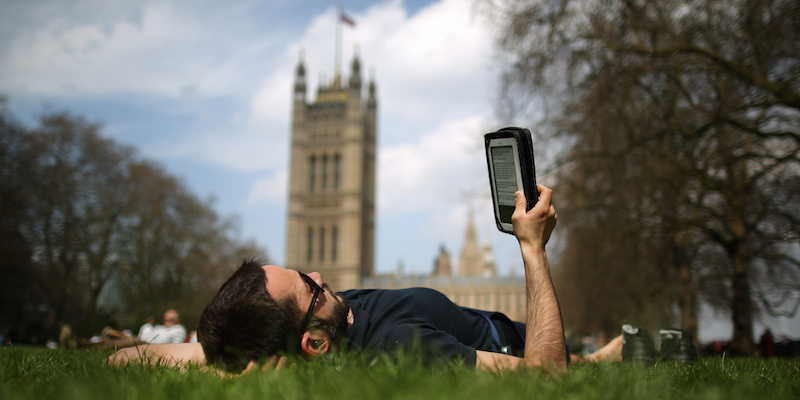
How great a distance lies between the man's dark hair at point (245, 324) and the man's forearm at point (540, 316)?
1002 mm

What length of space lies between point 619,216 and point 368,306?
1061cm

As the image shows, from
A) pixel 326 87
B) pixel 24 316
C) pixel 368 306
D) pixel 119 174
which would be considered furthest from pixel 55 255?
pixel 326 87

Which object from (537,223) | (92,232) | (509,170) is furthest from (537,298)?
(92,232)

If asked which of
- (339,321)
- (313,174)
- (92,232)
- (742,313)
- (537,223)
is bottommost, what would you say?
(742,313)

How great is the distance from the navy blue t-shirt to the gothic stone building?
7929cm

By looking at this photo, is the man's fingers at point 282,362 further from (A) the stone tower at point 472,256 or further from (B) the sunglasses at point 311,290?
(A) the stone tower at point 472,256

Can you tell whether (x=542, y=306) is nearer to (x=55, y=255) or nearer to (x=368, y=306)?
(x=368, y=306)

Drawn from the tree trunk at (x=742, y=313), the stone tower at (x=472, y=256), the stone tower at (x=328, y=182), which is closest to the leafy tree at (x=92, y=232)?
the tree trunk at (x=742, y=313)

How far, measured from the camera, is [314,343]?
272cm

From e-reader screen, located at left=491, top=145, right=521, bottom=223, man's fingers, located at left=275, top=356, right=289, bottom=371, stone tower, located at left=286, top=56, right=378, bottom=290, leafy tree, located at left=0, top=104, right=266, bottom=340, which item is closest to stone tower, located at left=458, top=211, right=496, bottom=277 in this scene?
stone tower, located at left=286, top=56, right=378, bottom=290

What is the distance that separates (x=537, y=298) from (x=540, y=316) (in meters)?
0.08

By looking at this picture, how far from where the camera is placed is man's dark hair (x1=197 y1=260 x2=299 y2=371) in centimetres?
247

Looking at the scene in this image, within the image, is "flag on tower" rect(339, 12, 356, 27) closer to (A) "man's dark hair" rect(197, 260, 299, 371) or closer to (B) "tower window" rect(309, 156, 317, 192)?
(B) "tower window" rect(309, 156, 317, 192)

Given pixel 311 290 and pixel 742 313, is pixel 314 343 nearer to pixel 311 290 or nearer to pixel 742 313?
pixel 311 290
